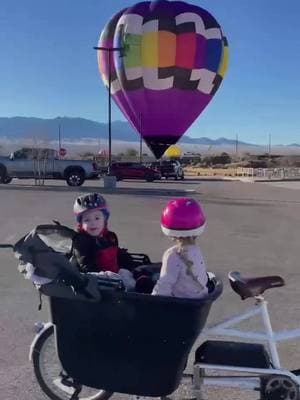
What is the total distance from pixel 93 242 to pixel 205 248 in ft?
22.5

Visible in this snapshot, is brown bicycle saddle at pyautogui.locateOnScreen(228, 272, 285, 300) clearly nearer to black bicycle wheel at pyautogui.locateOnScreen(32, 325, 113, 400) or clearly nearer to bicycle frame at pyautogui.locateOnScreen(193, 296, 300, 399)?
bicycle frame at pyautogui.locateOnScreen(193, 296, 300, 399)

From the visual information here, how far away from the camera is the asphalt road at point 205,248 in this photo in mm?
5152

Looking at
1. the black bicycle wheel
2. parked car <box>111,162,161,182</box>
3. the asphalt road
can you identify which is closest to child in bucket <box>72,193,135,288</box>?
the black bicycle wheel

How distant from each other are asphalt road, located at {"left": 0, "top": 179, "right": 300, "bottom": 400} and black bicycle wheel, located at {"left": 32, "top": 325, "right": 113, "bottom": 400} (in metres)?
0.17

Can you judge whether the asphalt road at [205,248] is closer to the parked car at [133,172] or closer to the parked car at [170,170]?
the parked car at [133,172]

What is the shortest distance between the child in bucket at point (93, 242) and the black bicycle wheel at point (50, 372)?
537 mm

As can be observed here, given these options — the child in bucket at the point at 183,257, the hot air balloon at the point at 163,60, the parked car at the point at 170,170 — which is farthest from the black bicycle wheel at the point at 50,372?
the parked car at the point at 170,170

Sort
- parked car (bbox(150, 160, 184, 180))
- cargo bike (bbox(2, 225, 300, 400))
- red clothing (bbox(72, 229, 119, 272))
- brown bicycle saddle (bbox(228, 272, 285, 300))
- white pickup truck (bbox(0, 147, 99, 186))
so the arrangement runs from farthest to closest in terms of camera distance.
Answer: parked car (bbox(150, 160, 184, 180)) < white pickup truck (bbox(0, 147, 99, 186)) < red clothing (bbox(72, 229, 119, 272)) < brown bicycle saddle (bbox(228, 272, 285, 300)) < cargo bike (bbox(2, 225, 300, 400))

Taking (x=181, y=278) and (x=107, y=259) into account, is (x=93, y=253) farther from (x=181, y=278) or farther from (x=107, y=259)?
(x=181, y=278)

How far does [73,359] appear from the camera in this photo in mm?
3744

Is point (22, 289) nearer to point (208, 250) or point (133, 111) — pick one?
point (208, 250)

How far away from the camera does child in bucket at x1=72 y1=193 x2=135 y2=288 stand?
173 inches

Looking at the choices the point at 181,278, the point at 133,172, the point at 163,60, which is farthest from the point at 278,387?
the point at 133,172

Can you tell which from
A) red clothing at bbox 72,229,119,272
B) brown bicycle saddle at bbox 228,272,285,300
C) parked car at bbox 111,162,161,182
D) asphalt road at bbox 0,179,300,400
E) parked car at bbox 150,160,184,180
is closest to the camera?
brown bicycle saddle at bbox 228,272,285,300
